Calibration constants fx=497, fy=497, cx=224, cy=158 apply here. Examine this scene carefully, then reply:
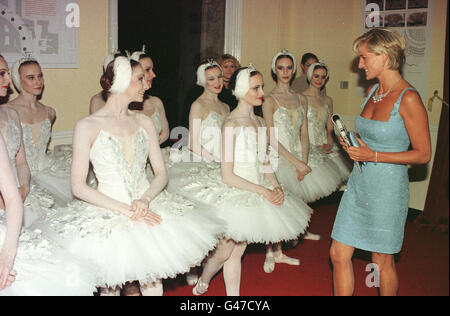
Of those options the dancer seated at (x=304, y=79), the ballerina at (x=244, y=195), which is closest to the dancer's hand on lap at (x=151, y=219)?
the ballerina at (x=244, y=195)

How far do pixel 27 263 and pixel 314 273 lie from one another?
261 centimetres

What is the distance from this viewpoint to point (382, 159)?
8.87ft

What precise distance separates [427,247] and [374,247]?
92.2 inches

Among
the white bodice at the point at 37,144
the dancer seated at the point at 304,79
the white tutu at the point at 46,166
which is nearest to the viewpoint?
the white tutu at the point at 46,166

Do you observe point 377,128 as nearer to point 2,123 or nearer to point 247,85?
point 247,85

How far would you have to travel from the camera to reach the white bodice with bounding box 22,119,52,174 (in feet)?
13.2

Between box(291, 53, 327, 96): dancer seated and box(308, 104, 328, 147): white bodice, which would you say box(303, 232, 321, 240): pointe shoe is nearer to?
box(308, 104, 328, 147): white bodice

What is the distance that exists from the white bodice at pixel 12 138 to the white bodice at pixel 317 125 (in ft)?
9.35

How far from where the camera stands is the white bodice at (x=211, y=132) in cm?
420

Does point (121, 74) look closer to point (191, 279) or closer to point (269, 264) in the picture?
point (191, 279)

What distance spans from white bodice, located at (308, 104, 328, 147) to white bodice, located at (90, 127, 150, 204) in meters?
2.50

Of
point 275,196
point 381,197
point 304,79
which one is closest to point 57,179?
point 275,196

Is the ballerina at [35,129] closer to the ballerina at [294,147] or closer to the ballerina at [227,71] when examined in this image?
the ballerina at [227,71]
